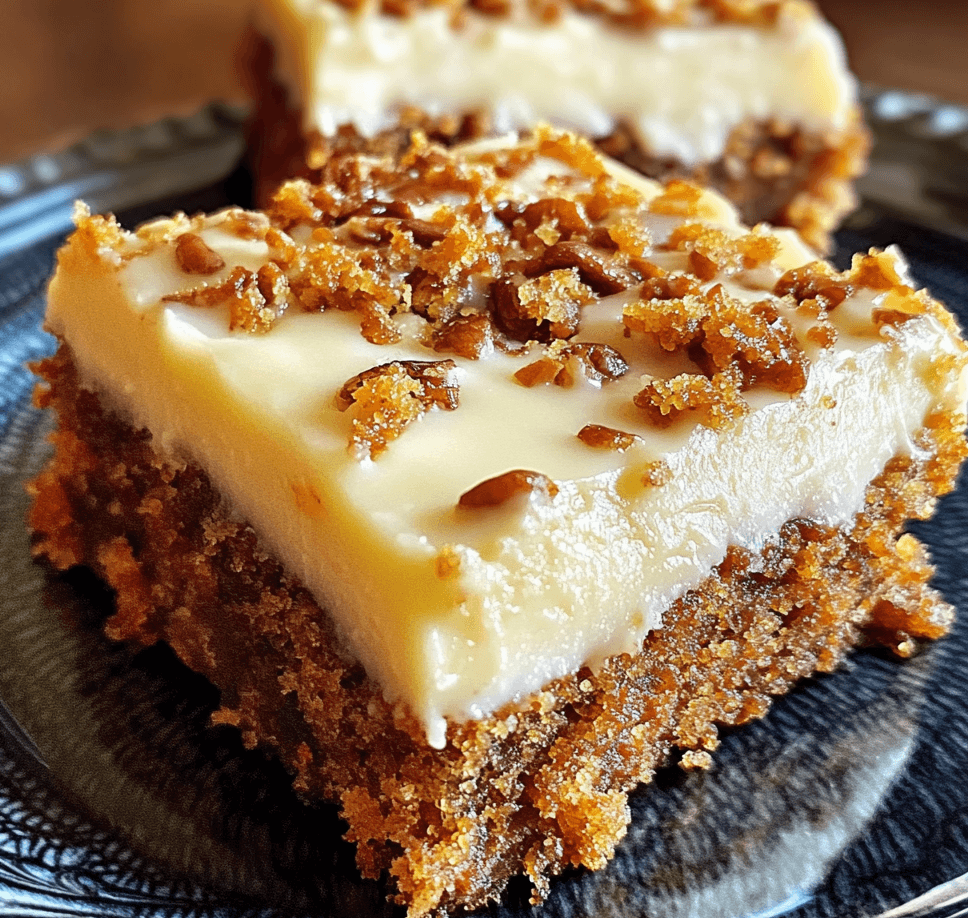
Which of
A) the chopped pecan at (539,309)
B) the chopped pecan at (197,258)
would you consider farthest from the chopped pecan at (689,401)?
the chopped pecan at (197,258)

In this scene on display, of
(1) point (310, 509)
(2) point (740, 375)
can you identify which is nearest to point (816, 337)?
(2) point (740, 375)

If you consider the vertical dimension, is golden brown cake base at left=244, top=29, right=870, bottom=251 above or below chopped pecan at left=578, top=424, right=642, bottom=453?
below

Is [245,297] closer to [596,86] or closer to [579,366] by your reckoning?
[579,366]

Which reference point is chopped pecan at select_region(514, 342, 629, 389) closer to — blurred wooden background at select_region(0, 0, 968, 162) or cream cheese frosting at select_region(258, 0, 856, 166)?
cream cheese frosting at select_region(258, 0, 856, 166)

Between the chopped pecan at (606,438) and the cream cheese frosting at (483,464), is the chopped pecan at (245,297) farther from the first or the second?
the chopped pecan at (606,438)

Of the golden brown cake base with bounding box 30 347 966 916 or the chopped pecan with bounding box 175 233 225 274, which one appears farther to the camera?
the chopped pecan with bounding box 175 233 225 274

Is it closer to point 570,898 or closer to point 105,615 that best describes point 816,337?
point 570,898

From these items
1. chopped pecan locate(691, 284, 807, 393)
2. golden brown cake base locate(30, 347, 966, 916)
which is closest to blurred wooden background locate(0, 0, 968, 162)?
golden brown cake base locate(30, 347, 966, 916)
